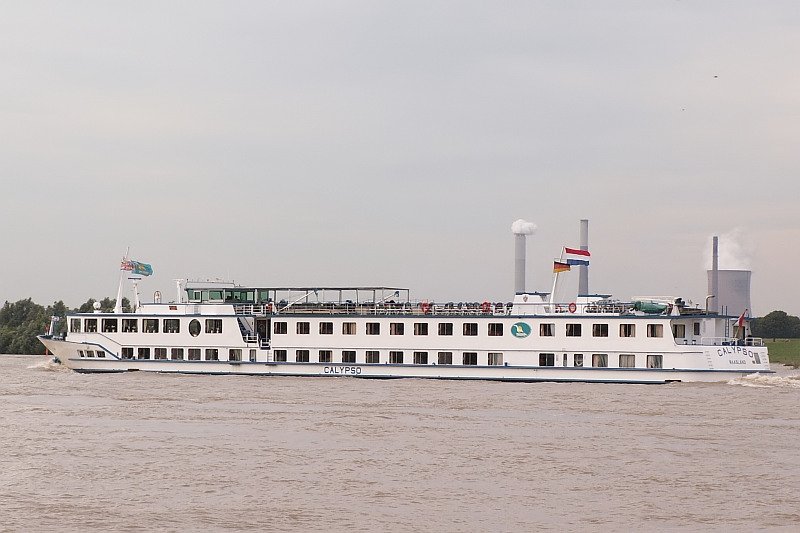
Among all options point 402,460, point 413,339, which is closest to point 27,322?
point 413,339

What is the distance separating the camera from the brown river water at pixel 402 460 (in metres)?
23.0

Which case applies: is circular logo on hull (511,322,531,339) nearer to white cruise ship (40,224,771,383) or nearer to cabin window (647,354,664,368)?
white cruise ship (40,224,771,383)

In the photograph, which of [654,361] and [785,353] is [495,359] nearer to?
[654,361]

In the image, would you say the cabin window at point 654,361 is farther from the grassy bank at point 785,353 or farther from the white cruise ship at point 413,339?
the grassy bank at point 785,353

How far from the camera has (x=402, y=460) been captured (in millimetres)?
29969

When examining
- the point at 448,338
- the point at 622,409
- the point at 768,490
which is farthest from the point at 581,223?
the point at 768,490

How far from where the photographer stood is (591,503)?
24.5 m

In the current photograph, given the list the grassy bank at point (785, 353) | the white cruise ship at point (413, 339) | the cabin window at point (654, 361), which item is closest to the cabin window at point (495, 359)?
the white cruise ship at point (413, 339)

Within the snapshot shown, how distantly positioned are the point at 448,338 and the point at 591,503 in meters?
30.7

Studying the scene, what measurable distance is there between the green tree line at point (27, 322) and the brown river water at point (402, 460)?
214 feet

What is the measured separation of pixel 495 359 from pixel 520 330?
6.21 ft

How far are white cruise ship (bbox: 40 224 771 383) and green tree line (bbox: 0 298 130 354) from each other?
148 ft

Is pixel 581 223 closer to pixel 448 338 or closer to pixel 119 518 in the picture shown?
pixel 448 338

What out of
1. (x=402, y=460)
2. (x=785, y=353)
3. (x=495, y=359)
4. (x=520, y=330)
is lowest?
(x=785, y=353)
